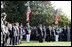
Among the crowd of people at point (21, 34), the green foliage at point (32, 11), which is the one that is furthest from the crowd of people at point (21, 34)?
the green foliage at point (32, 11)

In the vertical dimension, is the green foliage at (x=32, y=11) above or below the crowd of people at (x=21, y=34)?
above

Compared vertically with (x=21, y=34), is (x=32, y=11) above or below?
above

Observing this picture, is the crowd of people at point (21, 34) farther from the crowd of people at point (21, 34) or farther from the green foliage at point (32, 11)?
the green foliage at point (32, 11)

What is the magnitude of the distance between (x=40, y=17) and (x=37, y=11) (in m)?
0.89

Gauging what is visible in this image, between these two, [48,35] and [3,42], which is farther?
[48,35]

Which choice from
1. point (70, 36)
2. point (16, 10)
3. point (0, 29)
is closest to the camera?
point (0, 29)

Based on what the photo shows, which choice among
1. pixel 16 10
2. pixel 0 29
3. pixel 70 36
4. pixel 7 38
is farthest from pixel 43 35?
pixel 16 10

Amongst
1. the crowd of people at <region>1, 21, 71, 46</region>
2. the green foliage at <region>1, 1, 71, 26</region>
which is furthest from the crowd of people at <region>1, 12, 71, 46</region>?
the green foliage at <region>1, 1, 71, 26</region>

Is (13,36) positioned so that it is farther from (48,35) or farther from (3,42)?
(48,35)

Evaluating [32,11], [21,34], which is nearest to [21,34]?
[21,34]

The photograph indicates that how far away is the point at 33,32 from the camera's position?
119ft

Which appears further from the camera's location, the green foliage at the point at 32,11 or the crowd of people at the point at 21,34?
the green foliage at the point at 32,11

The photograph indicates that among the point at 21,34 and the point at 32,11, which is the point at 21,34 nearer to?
the point at 21,34

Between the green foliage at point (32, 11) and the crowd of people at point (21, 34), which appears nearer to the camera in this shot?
the crowd of people at point (21, 34)
